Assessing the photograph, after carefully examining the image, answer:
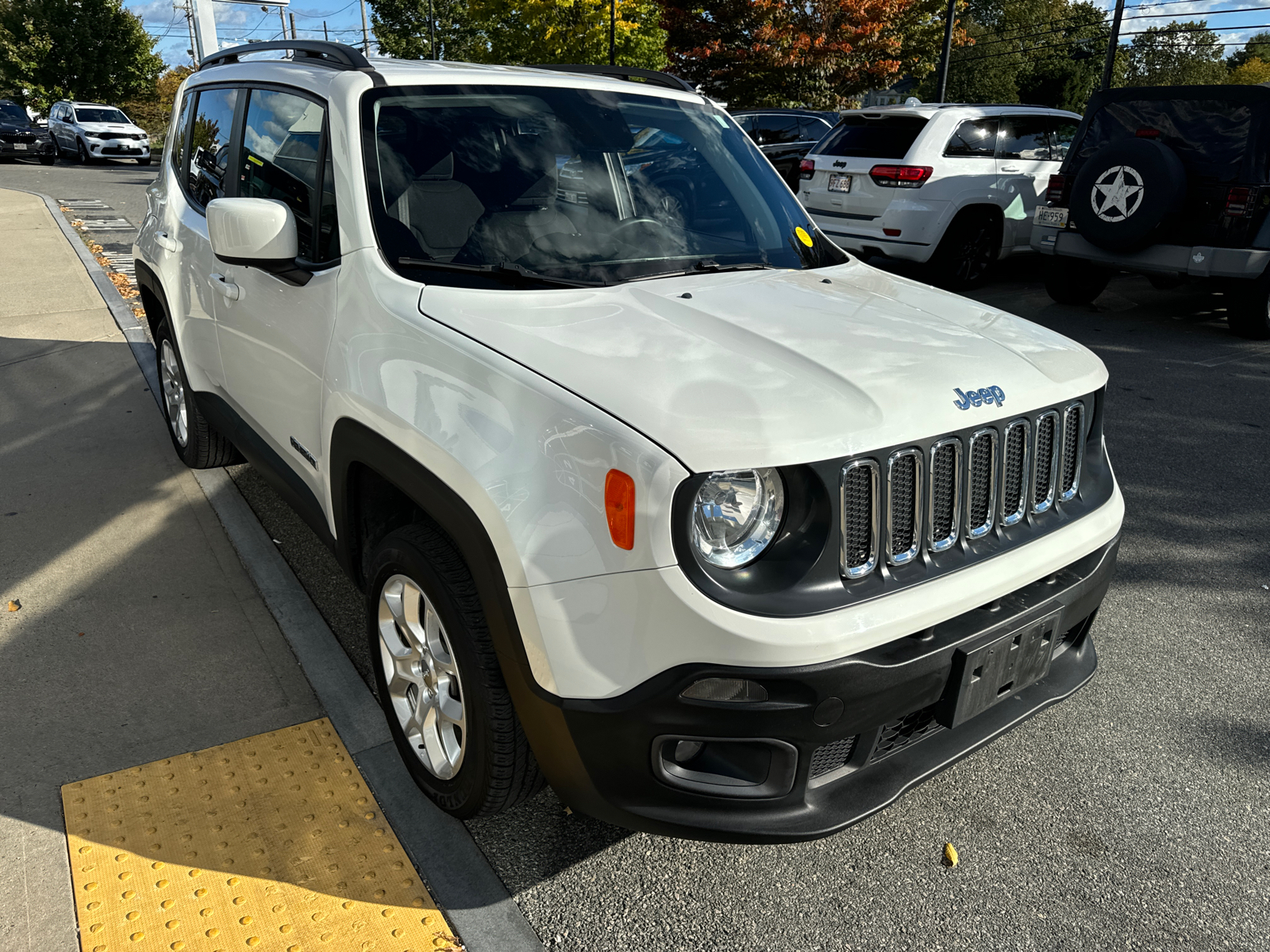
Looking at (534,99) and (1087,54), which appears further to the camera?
(1087,54)

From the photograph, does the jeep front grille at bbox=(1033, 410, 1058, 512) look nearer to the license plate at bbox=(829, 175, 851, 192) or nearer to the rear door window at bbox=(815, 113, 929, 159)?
the rear door window at bbox=(815, 113, 929, 159)

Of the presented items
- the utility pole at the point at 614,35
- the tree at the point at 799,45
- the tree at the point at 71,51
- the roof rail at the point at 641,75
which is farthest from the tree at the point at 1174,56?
the roof rail at the point at 641,75

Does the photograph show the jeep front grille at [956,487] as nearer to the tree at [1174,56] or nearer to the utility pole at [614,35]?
the utility pole at [614,35]

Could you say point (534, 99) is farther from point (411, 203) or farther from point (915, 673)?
point (915, 673)

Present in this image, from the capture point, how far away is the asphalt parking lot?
2.29 metres

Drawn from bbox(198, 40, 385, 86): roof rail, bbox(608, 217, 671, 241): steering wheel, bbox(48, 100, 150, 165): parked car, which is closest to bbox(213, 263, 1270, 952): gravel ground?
bbox(608, 217, 671, 241): steering wheel

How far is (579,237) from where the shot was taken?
2.84 m

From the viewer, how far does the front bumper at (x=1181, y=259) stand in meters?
7.27

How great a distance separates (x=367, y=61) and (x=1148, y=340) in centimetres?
695

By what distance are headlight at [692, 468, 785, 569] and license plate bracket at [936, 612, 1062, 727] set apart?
1.67 feet

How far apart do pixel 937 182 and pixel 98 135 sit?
2412cm

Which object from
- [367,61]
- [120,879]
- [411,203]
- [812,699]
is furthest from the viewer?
[367,61]

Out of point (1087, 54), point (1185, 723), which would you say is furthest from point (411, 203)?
point (1087, 54)

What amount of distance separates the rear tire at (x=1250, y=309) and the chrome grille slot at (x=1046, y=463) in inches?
252
